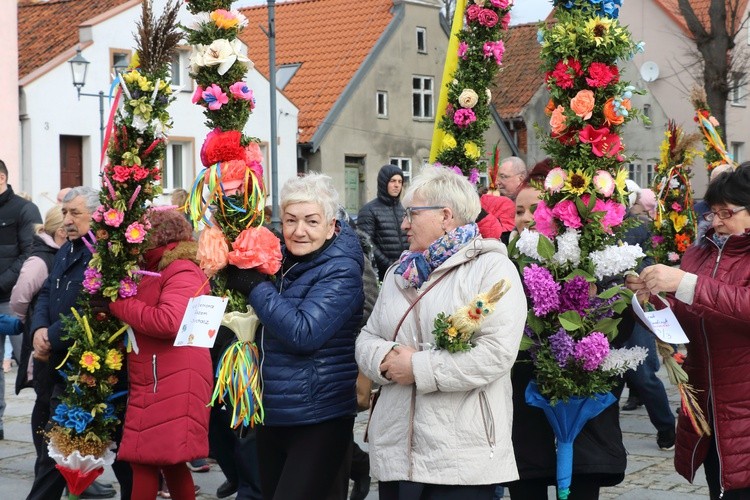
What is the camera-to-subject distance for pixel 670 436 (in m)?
8.98

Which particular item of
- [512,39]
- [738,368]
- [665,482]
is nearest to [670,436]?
[665,482]

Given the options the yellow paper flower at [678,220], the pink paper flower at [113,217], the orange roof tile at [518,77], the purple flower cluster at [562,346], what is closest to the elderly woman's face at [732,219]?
the purple flower cluster at [562,346]

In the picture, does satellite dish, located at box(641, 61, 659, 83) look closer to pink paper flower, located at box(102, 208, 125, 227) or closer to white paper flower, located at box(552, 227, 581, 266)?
pink paper flower, located at box(102, 208, 125, 227)

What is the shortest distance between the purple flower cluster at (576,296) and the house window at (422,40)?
3618cm

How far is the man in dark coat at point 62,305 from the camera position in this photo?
21.5 feet

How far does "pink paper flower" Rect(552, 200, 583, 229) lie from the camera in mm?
5195

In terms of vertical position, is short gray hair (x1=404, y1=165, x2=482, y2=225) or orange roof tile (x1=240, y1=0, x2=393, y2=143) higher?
orange roof tile (x1=240, y1=0, x2=393, y2=143)

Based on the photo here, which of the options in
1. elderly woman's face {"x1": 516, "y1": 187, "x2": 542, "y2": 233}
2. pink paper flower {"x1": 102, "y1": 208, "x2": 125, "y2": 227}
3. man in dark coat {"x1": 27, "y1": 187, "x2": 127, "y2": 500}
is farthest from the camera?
man in dark coat {"x1": 27, "y1": 187, "x2": 127, "y2": 500}

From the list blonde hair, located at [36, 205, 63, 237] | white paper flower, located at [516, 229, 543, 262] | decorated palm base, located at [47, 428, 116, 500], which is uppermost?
blonde hair, located at [36, 205, 63, 237]

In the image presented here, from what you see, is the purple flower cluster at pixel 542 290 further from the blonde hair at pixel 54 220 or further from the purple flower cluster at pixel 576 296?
the blonde hair at pixel 54 220

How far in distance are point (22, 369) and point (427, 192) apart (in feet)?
→ 13.3

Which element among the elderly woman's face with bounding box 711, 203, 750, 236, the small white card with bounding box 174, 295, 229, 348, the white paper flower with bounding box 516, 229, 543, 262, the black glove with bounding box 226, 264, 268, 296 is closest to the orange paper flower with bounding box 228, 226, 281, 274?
the black glove with bounding box 226, 264, 268, 296

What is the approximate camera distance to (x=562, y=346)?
5.10 meters

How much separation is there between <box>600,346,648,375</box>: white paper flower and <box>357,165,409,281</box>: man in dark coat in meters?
7.04
